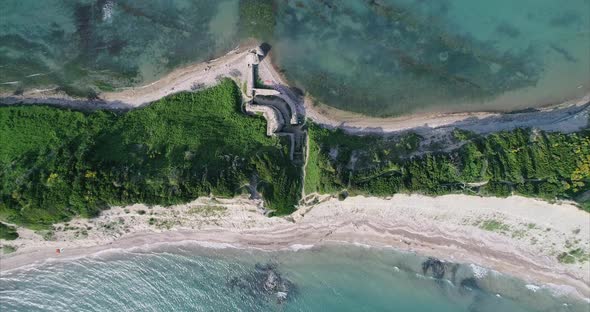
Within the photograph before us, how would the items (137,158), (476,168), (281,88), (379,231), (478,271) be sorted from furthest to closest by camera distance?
1. (478,271)
2. (281,88)
3. (379,231)
4. (137,158)
5. (476,168)

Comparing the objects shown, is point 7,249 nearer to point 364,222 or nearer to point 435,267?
point 364,222

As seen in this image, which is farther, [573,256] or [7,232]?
[573,256]

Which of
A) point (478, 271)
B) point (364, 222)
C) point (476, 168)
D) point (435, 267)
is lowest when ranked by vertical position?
point (478, 271)

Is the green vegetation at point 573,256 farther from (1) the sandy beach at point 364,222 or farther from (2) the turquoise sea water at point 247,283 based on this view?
(2) the turquoise sea water at point 247,283

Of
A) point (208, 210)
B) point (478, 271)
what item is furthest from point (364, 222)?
point (208, 210)

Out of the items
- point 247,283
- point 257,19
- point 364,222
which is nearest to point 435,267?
point 364,222

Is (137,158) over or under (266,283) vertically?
over

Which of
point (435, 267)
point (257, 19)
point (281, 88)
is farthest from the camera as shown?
point (257, 19)
